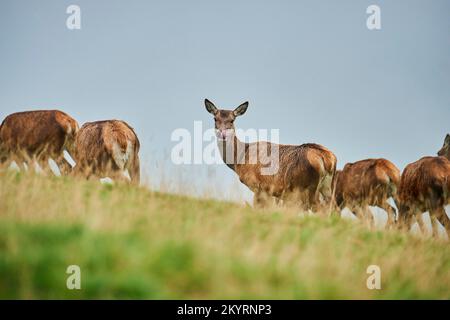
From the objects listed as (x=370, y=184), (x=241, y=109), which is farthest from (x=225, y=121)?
(x=370, y=184)

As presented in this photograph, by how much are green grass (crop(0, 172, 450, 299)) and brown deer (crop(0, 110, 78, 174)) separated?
5247mm

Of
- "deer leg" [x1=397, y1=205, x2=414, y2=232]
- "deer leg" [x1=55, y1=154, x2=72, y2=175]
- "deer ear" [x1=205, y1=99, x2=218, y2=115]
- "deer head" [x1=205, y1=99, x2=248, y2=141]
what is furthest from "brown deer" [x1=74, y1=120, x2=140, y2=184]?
"deer leg" [x1=397, y1=205, x2=414, y2=232]

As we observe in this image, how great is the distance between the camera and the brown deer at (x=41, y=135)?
13.9m

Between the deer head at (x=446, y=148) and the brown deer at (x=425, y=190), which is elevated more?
the deer head at (x=446, y=148)

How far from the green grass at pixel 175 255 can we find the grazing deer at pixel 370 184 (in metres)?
7.76

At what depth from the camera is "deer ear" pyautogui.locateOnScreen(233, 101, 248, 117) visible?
15934 millimetres

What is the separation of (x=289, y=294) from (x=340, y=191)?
1335cm

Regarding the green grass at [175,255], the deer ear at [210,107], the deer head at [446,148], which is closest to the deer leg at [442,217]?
the green grass at [175,255]

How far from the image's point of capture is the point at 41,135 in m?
13.9

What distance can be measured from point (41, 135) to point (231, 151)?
5.38 meters

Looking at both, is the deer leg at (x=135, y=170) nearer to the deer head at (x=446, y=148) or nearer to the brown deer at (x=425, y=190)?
the brown deer at (x=425, y=190)
